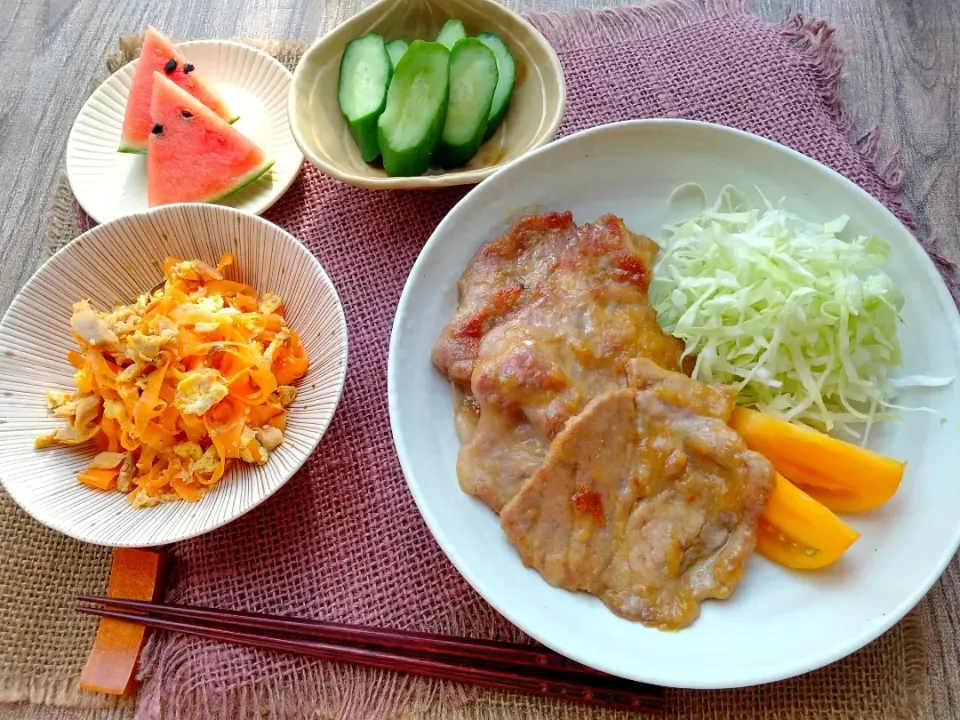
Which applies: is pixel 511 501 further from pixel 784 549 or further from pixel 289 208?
pixel 289 208

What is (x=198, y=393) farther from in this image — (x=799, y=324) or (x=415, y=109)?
(x=799, y=324)

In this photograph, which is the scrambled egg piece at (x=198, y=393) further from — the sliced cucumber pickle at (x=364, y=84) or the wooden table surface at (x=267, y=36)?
the wooden table surface at (x=267, y=36)

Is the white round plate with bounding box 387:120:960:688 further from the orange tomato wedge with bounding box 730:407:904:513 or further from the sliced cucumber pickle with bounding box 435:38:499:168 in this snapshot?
the sliced cucumber pickle with bounding box 435:38:499:168

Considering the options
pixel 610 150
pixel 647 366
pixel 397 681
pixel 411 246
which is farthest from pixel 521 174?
pixel 397 681

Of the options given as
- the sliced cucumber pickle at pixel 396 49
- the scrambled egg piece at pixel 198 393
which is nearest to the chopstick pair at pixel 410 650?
the scrambled egg piece at pixel 198 393

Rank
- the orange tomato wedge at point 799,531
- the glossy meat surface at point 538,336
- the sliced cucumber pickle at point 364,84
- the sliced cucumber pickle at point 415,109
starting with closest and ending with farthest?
the orange tomato wedge at point 799,531, the glossy meat surface at point 538,336, the sliced cucumber pickle at point 415,109, the sliced cucumber pickle at point 364,84

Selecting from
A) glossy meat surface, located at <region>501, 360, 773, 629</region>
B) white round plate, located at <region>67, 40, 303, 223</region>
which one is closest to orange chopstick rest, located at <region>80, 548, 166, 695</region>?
glossy meat surface, located at <region>501, 360, 773, 629</region>
